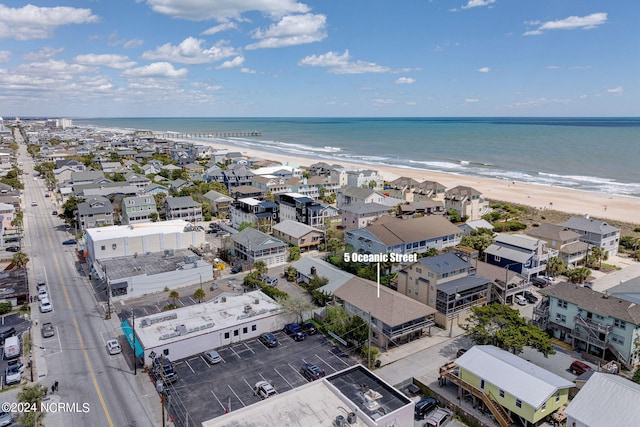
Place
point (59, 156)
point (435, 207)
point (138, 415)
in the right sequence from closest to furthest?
1. point (138, 415)
2. point (435, 207)
3. point (59, 156)

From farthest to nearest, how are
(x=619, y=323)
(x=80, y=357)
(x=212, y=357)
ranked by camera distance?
1. (x=80, y=357)
2. (x=212, y=357)
3. (x=619, y=323)

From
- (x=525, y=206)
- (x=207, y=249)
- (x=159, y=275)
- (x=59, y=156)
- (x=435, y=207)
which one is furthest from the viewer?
(x=59, y=156)

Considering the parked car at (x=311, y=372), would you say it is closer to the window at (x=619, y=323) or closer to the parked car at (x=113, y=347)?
the parked car at (x=113, y=347)

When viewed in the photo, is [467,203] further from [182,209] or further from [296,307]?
[182,209]

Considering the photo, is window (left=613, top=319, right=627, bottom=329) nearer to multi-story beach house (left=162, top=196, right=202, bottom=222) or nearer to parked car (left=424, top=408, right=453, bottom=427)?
parked car (left=424, top=408, right=453, bottom=427)

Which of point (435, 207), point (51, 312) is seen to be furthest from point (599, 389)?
point (435, 207)

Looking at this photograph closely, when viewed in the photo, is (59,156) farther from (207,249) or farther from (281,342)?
(281,342)

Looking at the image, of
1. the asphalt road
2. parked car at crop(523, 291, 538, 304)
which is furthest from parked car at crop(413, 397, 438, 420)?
parked car at crop(523, 291, 538, 304)

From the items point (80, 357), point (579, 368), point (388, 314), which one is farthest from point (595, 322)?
point (80, 357)
